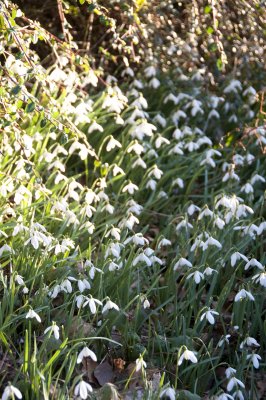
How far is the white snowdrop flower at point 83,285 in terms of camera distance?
10.2 ft

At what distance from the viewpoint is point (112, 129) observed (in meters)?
4.76

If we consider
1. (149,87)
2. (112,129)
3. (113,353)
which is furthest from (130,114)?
(113,353)

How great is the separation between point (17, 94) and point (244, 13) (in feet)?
7.72

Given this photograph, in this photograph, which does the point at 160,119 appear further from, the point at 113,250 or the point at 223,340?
the point at 223,340

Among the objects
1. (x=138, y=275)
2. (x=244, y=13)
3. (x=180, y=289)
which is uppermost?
(x=244, y=13)

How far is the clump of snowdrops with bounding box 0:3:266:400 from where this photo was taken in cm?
303

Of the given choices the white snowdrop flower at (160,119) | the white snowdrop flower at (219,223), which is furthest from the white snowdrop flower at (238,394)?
the white snowdrop flower at (160,119)

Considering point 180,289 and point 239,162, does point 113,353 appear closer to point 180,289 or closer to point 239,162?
point 180,289

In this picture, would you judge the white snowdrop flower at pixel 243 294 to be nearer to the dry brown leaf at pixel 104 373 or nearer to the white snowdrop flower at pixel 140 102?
the dry brown leaf at pixel 104 373

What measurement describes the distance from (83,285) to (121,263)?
0.38 metres

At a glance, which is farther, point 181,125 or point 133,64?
point 133,64

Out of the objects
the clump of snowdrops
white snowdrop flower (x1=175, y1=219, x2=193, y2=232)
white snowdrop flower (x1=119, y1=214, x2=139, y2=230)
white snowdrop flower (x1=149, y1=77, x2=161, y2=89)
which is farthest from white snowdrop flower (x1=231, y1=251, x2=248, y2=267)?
white snowdrop flower (x1=149, y1=77, x2=161, y2=89)

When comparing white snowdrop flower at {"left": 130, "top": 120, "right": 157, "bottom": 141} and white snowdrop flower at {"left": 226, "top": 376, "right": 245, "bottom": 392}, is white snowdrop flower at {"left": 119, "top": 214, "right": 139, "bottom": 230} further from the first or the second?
white snowdrop flower at {"left": 226, "top": 376, "right": 245, "bottom": 392}

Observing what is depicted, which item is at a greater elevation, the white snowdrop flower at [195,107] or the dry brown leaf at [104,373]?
the white snowdrop flower at [195,107]
